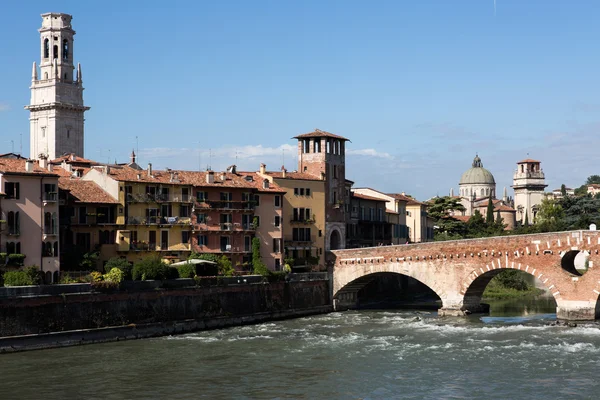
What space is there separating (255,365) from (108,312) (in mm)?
12451

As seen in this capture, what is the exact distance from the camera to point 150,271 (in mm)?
58438

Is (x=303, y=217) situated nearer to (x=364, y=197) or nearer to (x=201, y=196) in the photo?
(x=201, y=196)

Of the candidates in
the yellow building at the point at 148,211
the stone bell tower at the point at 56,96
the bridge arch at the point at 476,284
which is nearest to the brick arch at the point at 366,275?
the bridge arch at the point at 476,284

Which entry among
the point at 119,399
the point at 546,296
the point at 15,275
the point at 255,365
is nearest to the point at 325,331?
the point at 255,365

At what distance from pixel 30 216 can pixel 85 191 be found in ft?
25.7

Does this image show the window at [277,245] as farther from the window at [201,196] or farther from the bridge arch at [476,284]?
the bridge arch at [476,284]

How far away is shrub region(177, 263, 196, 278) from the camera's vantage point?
61.6 meters

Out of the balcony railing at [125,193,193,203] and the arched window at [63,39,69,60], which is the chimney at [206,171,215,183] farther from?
the arched window at [63,39,69,60]

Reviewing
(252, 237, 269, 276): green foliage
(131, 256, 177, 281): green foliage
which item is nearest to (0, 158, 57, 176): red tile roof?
(131, 256, 177, 281): green foliage

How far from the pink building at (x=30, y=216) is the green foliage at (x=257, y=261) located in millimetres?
15374

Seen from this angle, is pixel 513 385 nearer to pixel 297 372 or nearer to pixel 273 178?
pixel 297 372

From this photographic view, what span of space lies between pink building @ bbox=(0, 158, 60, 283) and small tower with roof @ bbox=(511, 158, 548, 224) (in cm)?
12051

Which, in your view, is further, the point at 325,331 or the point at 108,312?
the point at 325,331

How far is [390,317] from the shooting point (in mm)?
66875
